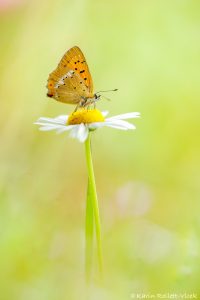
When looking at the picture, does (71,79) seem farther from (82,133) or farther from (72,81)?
(82,133)

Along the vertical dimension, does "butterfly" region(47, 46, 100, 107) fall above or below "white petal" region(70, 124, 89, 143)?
above

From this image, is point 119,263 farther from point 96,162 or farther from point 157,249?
point 96,162

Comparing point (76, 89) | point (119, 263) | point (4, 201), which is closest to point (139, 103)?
point (76, 89)

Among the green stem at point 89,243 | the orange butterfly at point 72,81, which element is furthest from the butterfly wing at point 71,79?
the green stem at point 89,243

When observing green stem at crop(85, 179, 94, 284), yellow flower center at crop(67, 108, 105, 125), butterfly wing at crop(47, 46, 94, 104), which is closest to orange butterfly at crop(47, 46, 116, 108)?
butterfly wing at crop(47, 46, 94, 104)

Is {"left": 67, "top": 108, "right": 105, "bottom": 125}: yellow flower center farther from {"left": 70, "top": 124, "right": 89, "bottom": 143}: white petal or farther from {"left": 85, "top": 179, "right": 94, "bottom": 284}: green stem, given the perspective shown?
{"left": 85, "top": 179, "right": 94, "bottom": 284}: green stem

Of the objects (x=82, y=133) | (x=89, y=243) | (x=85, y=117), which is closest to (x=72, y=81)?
(x=85, y=117)

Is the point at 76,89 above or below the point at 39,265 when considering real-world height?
above
